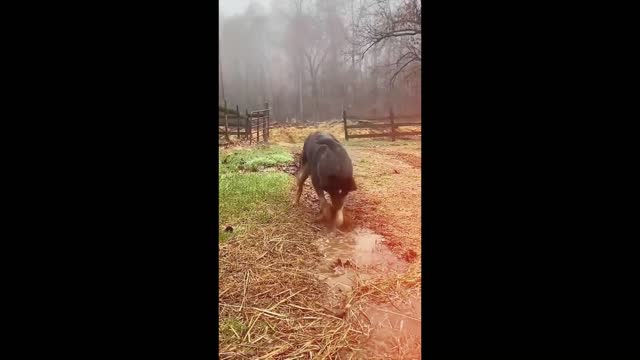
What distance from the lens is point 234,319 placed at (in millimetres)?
1765

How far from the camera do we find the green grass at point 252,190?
201cm

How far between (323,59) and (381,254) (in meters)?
1.09

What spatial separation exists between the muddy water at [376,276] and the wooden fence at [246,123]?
75 centimetres

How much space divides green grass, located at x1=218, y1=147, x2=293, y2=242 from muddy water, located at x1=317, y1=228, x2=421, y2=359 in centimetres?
39

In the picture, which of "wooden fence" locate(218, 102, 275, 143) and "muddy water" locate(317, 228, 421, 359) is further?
"wooden fence" locate(218, 102, 275, 143)

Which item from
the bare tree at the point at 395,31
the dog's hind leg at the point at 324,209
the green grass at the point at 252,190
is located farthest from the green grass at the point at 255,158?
the bare tree at the point at 395,31

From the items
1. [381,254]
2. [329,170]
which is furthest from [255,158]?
[381,254]

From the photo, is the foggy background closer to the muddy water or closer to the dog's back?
the dog's back

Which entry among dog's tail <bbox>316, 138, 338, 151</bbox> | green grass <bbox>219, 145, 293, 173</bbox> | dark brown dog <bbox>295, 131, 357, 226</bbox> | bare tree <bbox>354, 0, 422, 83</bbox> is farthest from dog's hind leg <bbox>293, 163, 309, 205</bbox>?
bare tree <bbox>354, 0, 422, 83</bbox>

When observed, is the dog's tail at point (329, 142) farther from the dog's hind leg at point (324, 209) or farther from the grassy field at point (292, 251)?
the dog's hind leg at point (324, 209)

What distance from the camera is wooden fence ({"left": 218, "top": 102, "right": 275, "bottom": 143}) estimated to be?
1.90 m

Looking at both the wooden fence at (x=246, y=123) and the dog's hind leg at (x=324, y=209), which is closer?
the wooden fence at (x=246, y=123)
